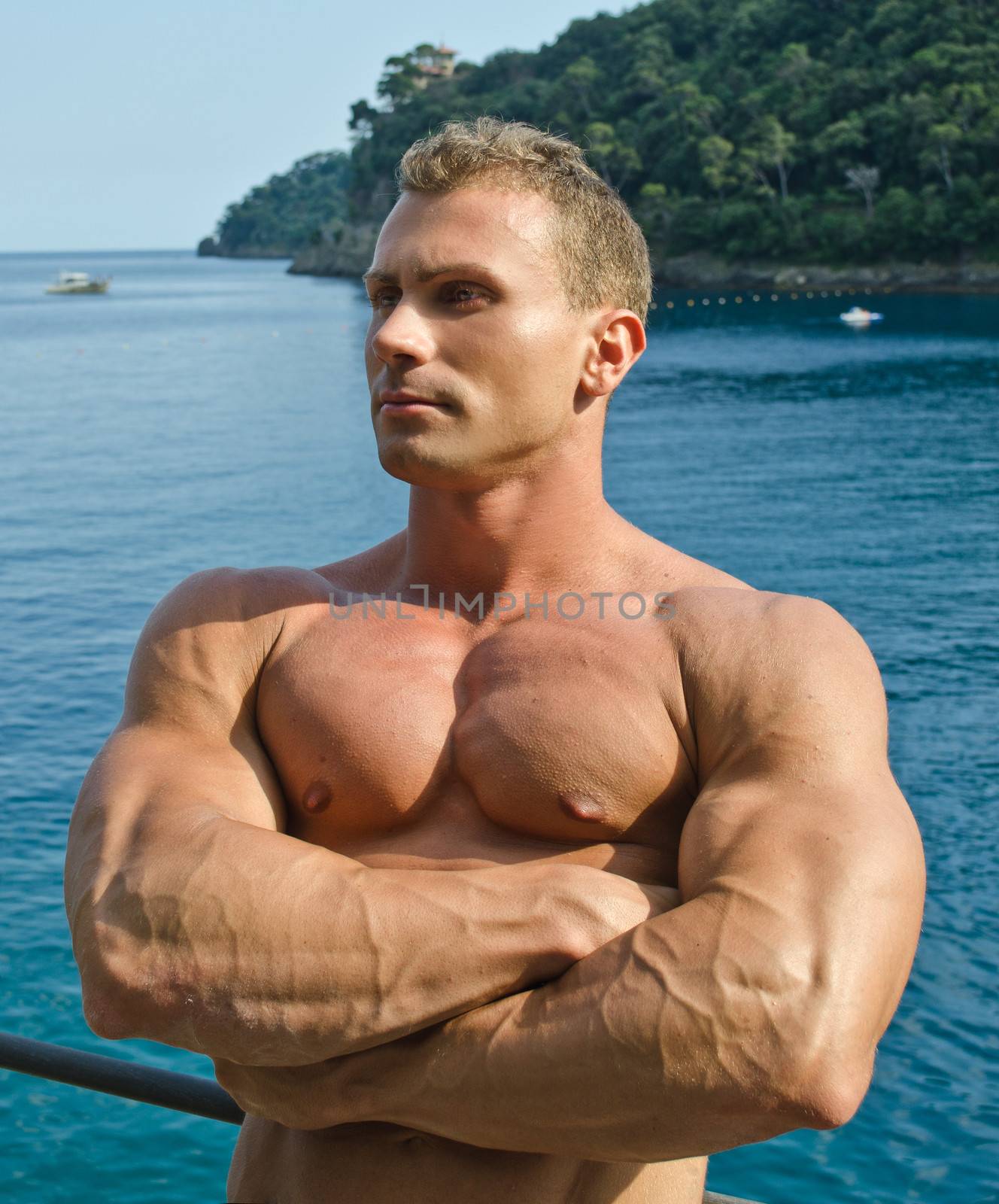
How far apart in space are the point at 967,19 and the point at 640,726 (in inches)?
4237

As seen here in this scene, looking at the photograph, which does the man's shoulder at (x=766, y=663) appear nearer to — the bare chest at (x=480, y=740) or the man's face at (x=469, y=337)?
the bare chest at (x=480, y=740)

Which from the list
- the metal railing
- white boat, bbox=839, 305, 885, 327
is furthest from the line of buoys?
the metal railing

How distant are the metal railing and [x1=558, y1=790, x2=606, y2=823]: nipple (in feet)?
2.61

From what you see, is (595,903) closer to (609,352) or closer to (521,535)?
(521,535)

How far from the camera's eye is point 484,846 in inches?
97.0

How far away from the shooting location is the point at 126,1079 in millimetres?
2658

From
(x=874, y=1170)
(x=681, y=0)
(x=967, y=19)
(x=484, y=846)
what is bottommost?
(x=874, y=1170)

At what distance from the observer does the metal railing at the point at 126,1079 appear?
2.61m

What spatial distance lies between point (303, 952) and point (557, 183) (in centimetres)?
153

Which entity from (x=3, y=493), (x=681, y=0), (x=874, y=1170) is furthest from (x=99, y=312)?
(x=874, y=1170)

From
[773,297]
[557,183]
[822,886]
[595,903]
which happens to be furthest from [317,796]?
[773,297]

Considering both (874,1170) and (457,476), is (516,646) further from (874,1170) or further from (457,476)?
(874,1170)

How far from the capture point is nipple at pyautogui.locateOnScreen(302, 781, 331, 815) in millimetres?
2543

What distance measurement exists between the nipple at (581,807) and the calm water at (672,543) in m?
8.32
